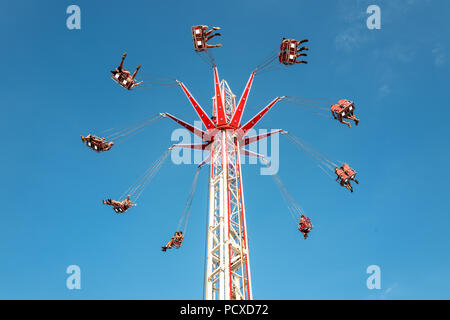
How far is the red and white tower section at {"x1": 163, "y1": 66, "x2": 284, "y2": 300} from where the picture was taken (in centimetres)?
→ 2802

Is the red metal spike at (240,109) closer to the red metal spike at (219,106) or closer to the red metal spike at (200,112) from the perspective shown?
the red metal spike at (219,106)

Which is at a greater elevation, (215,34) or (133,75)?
(215,34)

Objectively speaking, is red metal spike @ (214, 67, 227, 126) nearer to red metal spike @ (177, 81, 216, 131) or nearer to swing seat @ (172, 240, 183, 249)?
red metal spike @ (177, 81, 216, 131)

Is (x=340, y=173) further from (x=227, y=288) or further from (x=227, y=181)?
(x=227, y=288)

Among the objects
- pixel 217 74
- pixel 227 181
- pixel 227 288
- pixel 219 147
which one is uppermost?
pixel 217 74

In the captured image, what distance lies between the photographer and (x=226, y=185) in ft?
104

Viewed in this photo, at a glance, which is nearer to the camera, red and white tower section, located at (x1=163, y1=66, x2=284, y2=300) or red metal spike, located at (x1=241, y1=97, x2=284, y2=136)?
red and white tower section, located at (x1=163, y1=66, x2=284, y2=300)

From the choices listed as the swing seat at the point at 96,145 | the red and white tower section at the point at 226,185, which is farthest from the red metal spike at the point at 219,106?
the swing seat at the point at 96,145

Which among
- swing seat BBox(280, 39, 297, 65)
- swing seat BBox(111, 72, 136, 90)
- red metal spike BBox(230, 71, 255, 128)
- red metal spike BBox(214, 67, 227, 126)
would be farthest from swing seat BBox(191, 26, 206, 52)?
swing seat BBox(280, 39, 297, 65)

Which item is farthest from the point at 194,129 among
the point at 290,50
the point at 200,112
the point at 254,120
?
the point at 290,50

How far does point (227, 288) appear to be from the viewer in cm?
2678

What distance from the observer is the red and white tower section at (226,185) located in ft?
91.9
